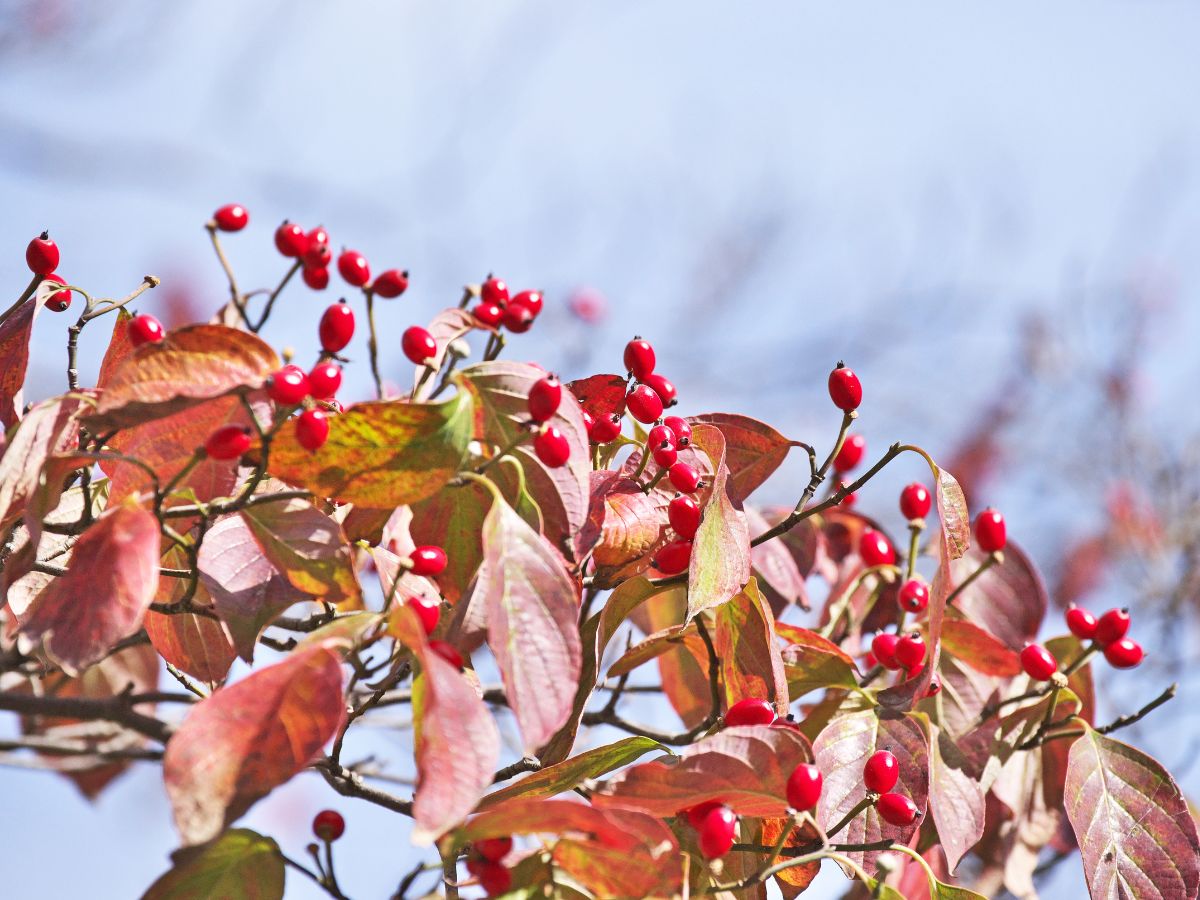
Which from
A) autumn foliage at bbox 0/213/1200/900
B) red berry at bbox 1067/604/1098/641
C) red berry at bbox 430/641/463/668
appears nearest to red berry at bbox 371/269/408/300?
autumn foliage at bbox 0/213/1200/900

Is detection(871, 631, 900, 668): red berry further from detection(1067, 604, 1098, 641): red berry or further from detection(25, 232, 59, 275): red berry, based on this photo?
detection(25, 232, 59, 275): red berry

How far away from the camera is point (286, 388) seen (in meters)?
0.90

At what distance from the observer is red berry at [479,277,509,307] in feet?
4.62

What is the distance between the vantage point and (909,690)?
123 cm

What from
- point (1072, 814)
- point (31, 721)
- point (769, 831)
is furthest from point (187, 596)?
point (31, 721)

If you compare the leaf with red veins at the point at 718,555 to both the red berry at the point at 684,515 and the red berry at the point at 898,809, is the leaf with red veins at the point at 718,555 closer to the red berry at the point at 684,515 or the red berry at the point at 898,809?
the red berry at the point at 684,515

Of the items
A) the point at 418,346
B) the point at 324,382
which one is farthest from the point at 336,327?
the point at 324,382

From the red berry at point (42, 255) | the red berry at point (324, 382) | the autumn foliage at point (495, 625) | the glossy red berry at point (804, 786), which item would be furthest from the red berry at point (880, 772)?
the red berry at point (42, 255)

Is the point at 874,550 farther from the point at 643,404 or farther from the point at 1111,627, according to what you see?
the point at 643,404

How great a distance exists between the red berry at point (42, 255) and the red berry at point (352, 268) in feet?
1.11

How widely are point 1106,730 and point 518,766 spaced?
2.47 feet

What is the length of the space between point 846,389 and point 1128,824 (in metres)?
0.57

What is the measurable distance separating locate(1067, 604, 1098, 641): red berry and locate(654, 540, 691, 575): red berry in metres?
0.58

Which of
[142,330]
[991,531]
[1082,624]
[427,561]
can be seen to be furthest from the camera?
[991,531]
